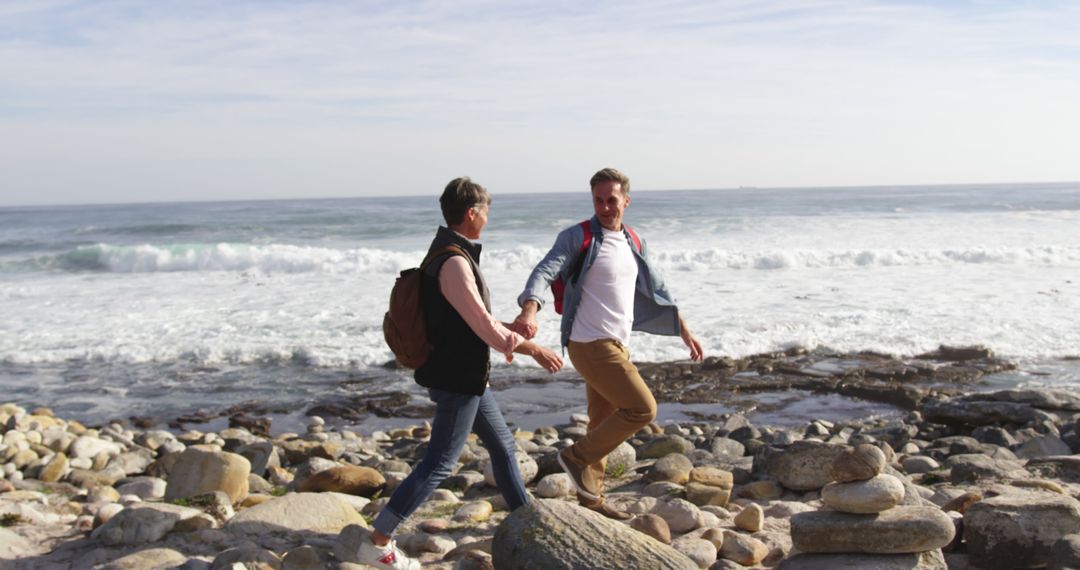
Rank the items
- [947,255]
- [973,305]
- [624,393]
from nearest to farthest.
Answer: [624,393]
[973,305]
[947,255]

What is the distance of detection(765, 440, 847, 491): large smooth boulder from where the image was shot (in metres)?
5.27

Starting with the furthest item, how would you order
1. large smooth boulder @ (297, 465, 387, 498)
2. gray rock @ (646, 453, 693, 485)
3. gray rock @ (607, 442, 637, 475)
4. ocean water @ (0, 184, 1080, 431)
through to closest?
ocean water @ (0, 184, 1080, 431)
gray rock @ (607, 442, 637, 475)
large smooth boulder @ (297, 465, 387, 498)
gray rock @ (646, 453, 693, 485)

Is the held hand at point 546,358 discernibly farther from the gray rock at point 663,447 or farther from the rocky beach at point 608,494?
the gray rock at point 663,447

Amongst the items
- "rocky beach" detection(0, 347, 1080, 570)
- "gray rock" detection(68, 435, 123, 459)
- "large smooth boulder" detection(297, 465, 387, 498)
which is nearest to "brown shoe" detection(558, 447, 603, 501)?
"rocky beach" detection(0, 347, 1080, 570)

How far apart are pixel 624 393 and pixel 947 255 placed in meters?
21.3

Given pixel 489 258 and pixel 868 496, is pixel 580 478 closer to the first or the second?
pixel 868 496

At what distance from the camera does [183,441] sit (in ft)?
28.2

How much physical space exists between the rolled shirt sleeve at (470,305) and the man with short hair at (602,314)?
586mm

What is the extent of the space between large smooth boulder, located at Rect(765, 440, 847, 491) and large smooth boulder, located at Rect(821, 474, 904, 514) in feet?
4.54

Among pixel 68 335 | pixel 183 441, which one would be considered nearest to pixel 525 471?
pixel 183 441

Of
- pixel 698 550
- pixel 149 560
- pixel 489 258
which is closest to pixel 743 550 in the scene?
pixel 698 550

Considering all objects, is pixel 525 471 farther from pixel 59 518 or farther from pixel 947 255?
pixel 947 255

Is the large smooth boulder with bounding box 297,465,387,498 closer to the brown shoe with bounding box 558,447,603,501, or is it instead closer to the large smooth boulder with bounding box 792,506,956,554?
the brown shoe with bounding box 558,447,603,501

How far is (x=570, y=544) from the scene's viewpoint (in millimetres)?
3529
